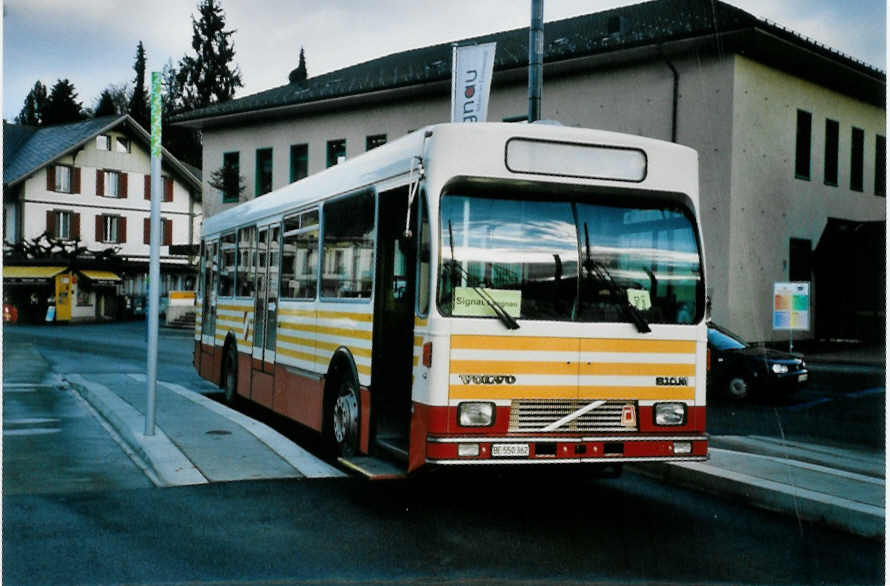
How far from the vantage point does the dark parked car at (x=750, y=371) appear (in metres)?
18.4

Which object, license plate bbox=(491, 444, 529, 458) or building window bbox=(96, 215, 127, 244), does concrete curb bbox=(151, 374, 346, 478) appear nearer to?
license plate bbox=(491, 444, 529, 458)

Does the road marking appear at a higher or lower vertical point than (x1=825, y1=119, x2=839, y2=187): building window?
lower

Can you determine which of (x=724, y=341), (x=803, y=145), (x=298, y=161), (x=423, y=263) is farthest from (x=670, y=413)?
(x=298, y=161)

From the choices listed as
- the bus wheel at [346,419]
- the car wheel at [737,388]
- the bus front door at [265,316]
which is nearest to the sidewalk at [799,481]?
the bus wheel at [346,419]

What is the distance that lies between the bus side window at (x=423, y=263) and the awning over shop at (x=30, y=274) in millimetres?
51010

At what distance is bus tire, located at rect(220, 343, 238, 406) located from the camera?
48.5 feet

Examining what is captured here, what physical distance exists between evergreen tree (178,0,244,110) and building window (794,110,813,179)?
51.5 feet

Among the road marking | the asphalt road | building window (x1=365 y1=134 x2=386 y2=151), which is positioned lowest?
the road marking

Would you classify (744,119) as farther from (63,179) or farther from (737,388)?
(63,179)

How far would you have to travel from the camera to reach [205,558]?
6.25m

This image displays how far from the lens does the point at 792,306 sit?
74.7 ft

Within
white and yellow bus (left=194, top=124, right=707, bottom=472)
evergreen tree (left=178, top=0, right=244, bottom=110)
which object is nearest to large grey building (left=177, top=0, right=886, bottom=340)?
evergreen tree (left=178, top=0, right=244, bottom=110)

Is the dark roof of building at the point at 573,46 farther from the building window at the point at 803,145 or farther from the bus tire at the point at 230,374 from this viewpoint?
the bus tire at the point at 230,374

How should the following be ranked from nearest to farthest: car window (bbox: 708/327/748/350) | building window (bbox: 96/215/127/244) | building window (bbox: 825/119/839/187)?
car window (bbox: 708/327/748/350), building window (bbox: 825/119/839/187), building window (bbox: 96/215/127/244)
